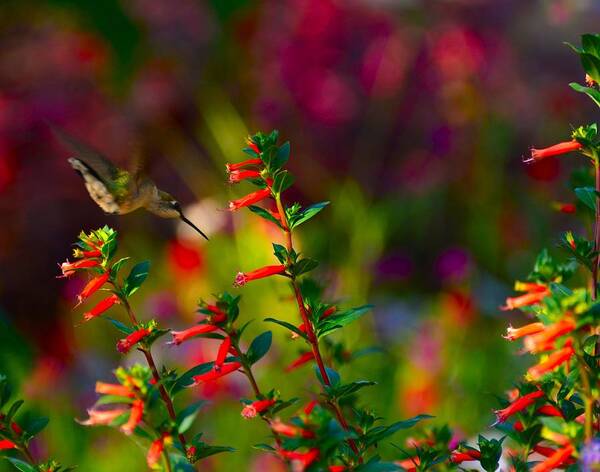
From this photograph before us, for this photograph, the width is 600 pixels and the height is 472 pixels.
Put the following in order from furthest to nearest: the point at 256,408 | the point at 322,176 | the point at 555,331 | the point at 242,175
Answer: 1. the point at 322,176
2. the point at 242,175
3. the point at 256,408
4. the point at 555,331

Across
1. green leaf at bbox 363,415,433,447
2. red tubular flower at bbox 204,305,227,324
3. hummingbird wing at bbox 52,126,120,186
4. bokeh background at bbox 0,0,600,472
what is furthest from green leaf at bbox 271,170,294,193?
bokeh background at bbox 0,0,600,472

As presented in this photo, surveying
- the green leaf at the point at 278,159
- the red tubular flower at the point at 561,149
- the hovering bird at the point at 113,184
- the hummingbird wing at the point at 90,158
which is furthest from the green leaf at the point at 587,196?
the hummingbird wing at the point at 90,158

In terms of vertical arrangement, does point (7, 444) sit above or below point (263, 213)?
below

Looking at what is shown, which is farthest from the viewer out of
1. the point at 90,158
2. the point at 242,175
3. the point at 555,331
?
the point at 90,158

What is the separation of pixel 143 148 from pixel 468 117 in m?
2.11

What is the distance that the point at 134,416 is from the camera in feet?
2.24

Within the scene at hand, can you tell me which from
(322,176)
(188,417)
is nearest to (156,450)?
(188,417)

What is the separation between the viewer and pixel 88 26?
169 centimetres

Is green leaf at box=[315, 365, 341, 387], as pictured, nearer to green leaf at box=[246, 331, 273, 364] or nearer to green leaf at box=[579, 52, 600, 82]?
green leaf at box=[246, 331, 273, 364]

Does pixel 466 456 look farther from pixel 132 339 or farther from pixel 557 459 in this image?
pixel 132 339

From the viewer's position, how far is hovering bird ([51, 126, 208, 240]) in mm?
1170

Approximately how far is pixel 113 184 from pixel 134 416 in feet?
1.85

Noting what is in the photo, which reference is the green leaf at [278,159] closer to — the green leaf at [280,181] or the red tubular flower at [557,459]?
the green leaf at [280,181]

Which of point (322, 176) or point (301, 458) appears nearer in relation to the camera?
point (301, 458)
